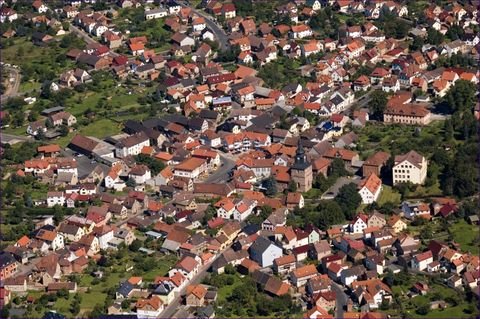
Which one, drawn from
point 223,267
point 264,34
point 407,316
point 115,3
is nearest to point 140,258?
point 223,267

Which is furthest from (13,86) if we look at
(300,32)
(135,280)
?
(135,280)

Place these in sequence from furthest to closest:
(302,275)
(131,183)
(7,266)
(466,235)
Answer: (131,183)
(466,235)
(7,266)
(302,275)

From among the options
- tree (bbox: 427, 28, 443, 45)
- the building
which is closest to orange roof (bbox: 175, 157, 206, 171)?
the building

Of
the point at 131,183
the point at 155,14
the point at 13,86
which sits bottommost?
the point at 155,14

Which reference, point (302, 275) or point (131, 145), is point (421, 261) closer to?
point (302, 275)

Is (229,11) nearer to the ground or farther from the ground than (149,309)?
nearer to the ground

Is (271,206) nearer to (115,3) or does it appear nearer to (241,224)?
(241,224)

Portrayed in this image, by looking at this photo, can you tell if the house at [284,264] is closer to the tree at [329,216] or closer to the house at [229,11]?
the tree at [329,216]
